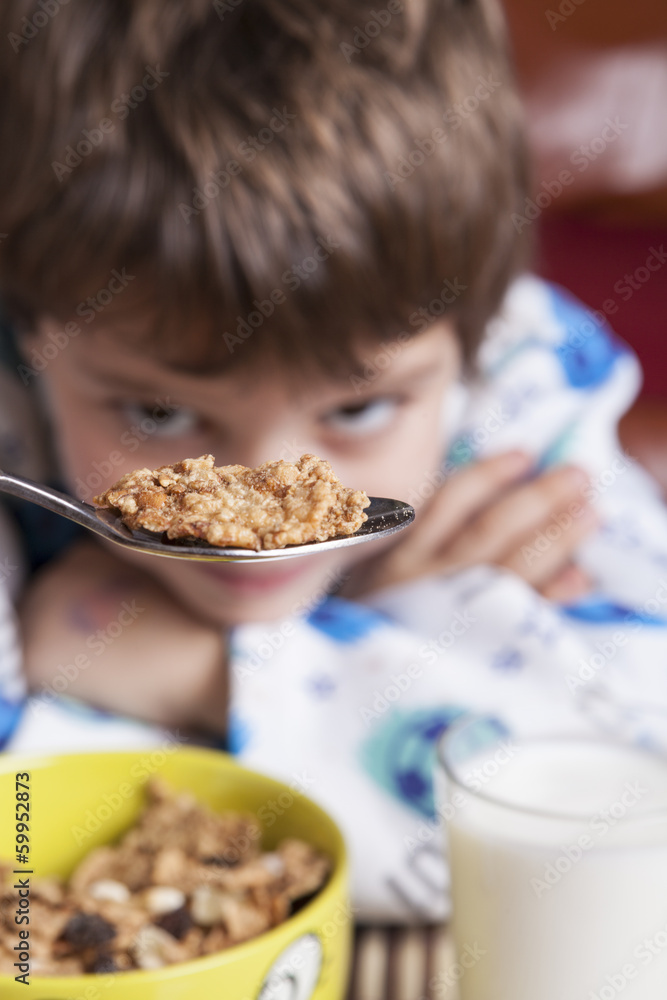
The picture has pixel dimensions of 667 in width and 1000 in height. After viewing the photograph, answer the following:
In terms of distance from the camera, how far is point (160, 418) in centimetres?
66

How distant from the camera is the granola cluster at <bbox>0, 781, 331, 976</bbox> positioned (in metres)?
0.37

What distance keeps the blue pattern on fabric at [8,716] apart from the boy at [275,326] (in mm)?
19

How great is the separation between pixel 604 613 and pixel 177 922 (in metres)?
0.43

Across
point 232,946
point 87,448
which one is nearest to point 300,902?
point 232,946

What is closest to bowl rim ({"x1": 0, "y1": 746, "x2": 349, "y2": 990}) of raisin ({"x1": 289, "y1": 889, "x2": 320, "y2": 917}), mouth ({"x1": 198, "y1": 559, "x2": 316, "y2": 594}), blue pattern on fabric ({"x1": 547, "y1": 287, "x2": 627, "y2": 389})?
raisin ({"x1": 289, "y1": 889, "x2": 320, "y2": 917})

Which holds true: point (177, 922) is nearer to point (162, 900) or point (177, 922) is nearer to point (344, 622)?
point (162, 900)

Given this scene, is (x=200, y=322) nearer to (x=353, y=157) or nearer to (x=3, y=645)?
(x=353, y=157)

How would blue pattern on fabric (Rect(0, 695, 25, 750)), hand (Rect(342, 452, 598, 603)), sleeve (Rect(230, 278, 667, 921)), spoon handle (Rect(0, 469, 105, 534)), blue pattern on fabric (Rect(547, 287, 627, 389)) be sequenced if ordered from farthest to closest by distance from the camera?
blue pattern on fabric (Rect(547, 287, 627, 389)), hand (Rect(342, 452, 598, 603)), blue pattern on fabric (Rect(0, 695, 25, 750)), sleeve (Rect(230, 278, 667, 921)), spoon handle (Rect(0, 469, 105, 534))

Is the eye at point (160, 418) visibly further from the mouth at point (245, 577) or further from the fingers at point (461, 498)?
the fingers at point (461, 498)

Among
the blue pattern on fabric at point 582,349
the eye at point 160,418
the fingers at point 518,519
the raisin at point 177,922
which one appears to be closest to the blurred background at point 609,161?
the blue pattern on fabric at point 582,349

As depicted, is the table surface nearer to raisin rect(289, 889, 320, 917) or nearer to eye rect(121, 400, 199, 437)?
raisin rect(289, 889, 320, 917)

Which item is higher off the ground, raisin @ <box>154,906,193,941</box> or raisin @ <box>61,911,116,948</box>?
raisin @ <box>61,911,116,948</box>

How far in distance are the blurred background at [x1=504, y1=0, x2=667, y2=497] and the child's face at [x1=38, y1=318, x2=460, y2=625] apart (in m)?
0.41

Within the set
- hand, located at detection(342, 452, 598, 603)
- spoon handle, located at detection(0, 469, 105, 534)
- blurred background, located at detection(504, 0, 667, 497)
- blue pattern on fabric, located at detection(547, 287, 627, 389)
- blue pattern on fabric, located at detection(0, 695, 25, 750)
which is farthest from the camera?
blurred background, located at detection(504, 0, 667, 497)
